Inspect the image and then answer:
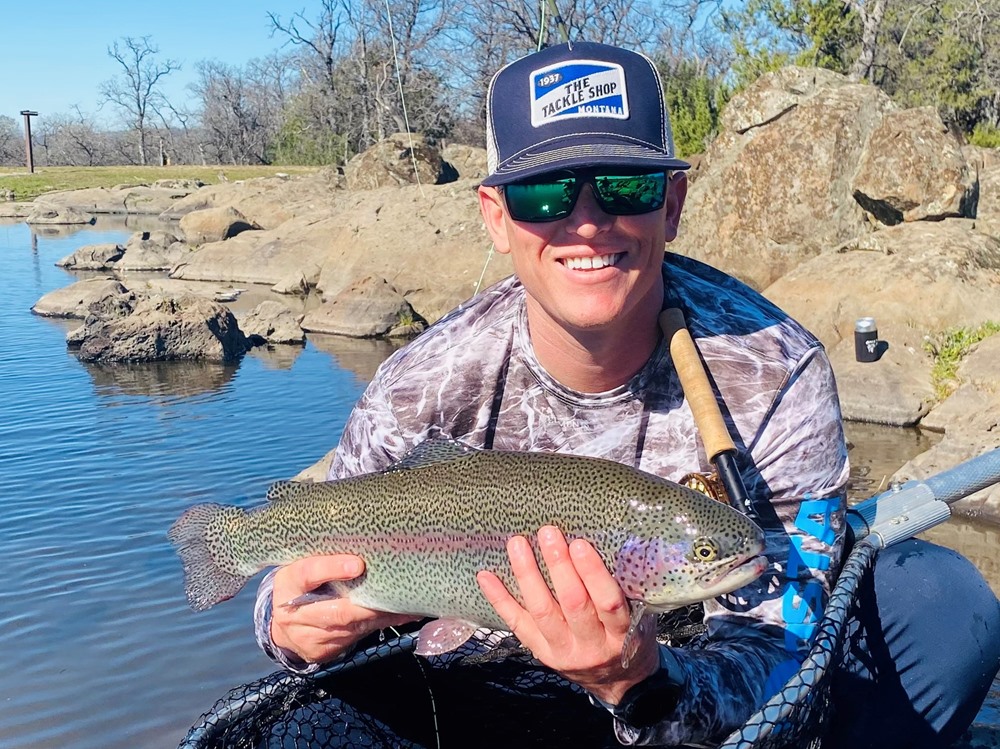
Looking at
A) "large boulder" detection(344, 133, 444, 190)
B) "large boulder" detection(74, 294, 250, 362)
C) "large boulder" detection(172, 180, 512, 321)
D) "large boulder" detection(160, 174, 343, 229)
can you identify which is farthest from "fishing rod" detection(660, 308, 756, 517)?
"large boulder" detection(344, 133, 444, 190)

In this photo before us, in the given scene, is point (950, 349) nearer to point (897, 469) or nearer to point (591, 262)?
point (897, 469)

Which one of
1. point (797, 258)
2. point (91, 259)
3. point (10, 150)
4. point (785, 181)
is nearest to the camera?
point (797, 258)

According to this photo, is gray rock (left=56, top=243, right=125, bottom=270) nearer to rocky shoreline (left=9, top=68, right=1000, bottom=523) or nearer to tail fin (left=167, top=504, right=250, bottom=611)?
rocky shoreline (left=9, top=68, right=1000, bottom=523)

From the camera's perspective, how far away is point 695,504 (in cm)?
254

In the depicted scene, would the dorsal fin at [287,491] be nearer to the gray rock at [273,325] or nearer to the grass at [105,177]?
the gray rock at [273,325]

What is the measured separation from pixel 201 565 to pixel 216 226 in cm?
3019

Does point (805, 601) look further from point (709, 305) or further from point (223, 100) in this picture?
point (223, 100)

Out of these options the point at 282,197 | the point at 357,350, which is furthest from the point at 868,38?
the point at 282,197

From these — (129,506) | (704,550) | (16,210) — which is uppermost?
(16,210)

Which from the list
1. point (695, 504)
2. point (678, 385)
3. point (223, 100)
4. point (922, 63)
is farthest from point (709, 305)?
point (223, 100)

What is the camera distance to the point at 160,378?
46.9 feet

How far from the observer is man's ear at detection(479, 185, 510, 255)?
323cm

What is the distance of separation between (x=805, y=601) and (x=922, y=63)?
28150 millimetres

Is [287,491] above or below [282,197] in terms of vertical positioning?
below
